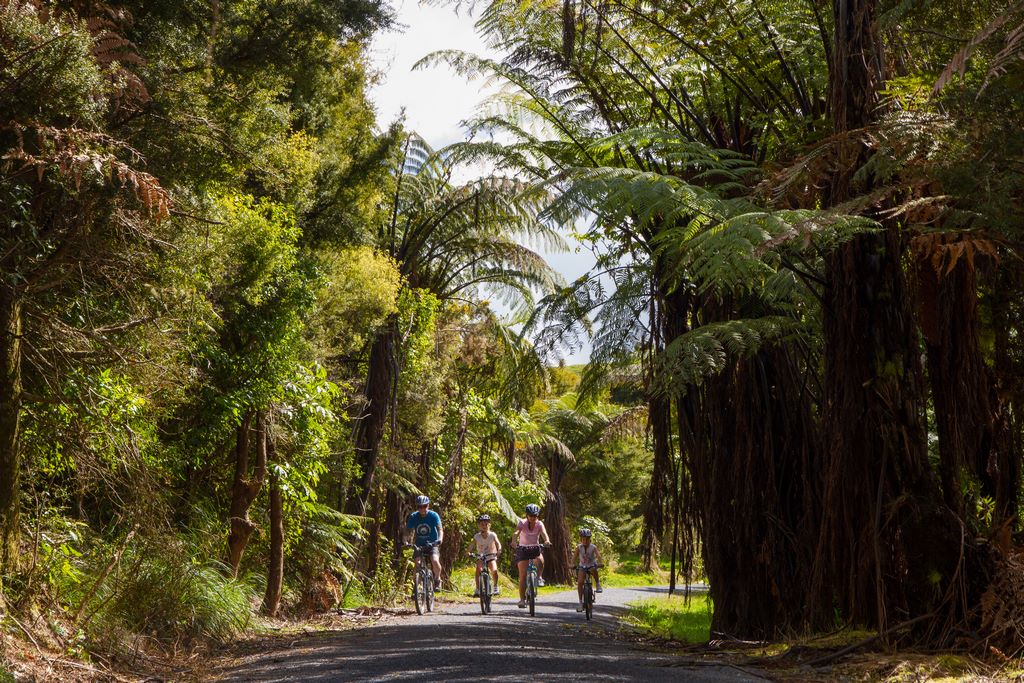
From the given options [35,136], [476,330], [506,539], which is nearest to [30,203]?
[35,136]

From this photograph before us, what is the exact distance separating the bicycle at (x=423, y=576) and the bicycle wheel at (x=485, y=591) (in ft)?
2.84

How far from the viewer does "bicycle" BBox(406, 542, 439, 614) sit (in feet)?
51.7

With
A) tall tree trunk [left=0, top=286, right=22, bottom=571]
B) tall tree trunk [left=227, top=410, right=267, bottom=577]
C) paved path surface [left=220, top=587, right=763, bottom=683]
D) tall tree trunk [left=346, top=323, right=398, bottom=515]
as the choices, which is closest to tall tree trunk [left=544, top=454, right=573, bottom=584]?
tall tree trunk [left=346, top=323, right=398, bottom=515]

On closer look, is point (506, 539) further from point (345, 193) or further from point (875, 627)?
point (875, 627)

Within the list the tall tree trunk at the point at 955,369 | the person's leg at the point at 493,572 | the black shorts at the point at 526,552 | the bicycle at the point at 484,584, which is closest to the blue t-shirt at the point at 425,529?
the bicycle at the point at 484,584

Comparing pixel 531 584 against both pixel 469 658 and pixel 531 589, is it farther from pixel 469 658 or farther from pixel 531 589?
pixel 469 658

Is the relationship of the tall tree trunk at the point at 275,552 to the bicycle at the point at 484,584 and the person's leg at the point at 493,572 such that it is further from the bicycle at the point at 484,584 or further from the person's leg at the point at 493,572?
the person's leg at the point at 493,572

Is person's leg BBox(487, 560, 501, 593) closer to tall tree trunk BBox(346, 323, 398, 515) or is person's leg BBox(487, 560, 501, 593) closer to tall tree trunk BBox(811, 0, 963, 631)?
tall tree trunk BBox(346, 323, 398, 515)

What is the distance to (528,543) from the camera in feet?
52.7

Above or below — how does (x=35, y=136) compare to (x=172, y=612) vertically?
above

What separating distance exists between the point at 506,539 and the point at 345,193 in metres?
19.3

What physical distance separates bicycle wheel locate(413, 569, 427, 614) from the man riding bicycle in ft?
4.93

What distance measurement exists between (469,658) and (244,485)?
6.52 m

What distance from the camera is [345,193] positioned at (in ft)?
48.4
